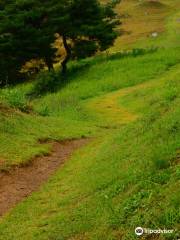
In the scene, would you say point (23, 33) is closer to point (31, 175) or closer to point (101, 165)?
point (31, 175)

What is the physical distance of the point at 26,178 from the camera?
18.3 m

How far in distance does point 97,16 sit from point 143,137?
3293 cm

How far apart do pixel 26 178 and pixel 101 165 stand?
271 cm

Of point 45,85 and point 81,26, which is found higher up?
point 81,26

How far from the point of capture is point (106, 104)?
37.2 m

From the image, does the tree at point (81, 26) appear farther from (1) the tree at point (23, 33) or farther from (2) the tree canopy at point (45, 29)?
(1) the tree at point (23, 33)

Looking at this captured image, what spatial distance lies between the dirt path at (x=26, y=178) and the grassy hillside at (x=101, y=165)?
0.39 metres

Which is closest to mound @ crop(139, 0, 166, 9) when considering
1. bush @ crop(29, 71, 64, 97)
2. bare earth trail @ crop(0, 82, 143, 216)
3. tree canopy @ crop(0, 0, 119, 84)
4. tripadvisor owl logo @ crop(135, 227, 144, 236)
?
tree canopy @ crop(0, 0, 119, 84)

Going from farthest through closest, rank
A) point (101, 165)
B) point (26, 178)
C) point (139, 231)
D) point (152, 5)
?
point (152, 5)
point (26, 178)
point (101, 165)
point (139, 231)

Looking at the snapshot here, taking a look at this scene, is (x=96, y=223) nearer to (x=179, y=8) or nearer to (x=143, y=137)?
(x=143, y=137)

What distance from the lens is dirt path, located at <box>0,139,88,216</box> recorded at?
16.1 m

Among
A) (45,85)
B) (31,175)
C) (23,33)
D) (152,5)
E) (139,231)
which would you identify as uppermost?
(139,231)
